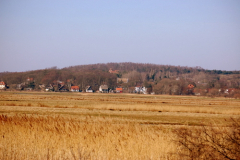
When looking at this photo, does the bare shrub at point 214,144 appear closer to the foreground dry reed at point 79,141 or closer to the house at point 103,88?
→ the foreground dry reed at point 79,141

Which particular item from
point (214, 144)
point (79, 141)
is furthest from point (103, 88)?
point (214, 144)

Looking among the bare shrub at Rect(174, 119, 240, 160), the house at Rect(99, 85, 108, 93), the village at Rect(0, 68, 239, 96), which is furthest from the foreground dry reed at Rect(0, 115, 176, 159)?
the house at Rect(99, 85, 108, 93)

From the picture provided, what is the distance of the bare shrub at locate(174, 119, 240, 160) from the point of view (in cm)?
776

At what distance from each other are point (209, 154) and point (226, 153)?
45 centimetres

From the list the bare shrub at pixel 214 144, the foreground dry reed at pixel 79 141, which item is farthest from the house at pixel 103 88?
the bare shrub at pixel 214 144

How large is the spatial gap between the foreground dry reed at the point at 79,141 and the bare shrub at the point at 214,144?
62.8 inches

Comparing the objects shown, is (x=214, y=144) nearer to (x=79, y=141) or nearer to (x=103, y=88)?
(x=79, y=141)

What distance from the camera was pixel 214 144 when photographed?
8.03m

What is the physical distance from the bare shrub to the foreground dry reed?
5.24 ft

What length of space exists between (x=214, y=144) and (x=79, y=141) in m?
5.92

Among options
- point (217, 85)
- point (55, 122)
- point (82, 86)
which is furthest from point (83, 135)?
point (82, 86)

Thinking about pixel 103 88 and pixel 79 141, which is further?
pixel 103 88

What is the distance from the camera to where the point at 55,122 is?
46.3 ft

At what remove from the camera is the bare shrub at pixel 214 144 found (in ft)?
25.5
